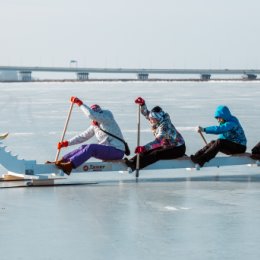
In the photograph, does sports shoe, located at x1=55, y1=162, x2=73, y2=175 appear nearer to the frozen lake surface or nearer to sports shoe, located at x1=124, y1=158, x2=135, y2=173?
the frozen lake surface

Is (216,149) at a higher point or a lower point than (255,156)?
higher

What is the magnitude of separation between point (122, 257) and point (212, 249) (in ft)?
2.30

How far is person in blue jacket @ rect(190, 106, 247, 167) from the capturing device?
1043 cm

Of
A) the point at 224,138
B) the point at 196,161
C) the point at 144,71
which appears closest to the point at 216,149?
the point at 224,138

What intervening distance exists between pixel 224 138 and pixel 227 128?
21cm

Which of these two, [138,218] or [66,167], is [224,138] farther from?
[138,218]

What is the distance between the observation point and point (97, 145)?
32.9 ft

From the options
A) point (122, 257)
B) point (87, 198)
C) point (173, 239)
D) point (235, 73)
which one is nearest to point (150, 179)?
point (87, 198)

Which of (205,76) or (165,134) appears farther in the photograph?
(205,76)

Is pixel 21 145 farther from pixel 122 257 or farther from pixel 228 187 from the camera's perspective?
pixel 122 257

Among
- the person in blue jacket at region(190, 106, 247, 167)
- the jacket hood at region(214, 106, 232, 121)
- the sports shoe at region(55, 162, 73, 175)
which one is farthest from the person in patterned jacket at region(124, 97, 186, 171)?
the sports shoe at region(55, 162, 73, 175)

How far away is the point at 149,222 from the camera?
23.6 feet

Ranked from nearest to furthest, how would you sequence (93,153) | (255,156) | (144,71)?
(93,153) < (255,156) < (144,71)

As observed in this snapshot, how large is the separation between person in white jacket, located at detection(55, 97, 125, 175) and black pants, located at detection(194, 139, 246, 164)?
40.1 inches
